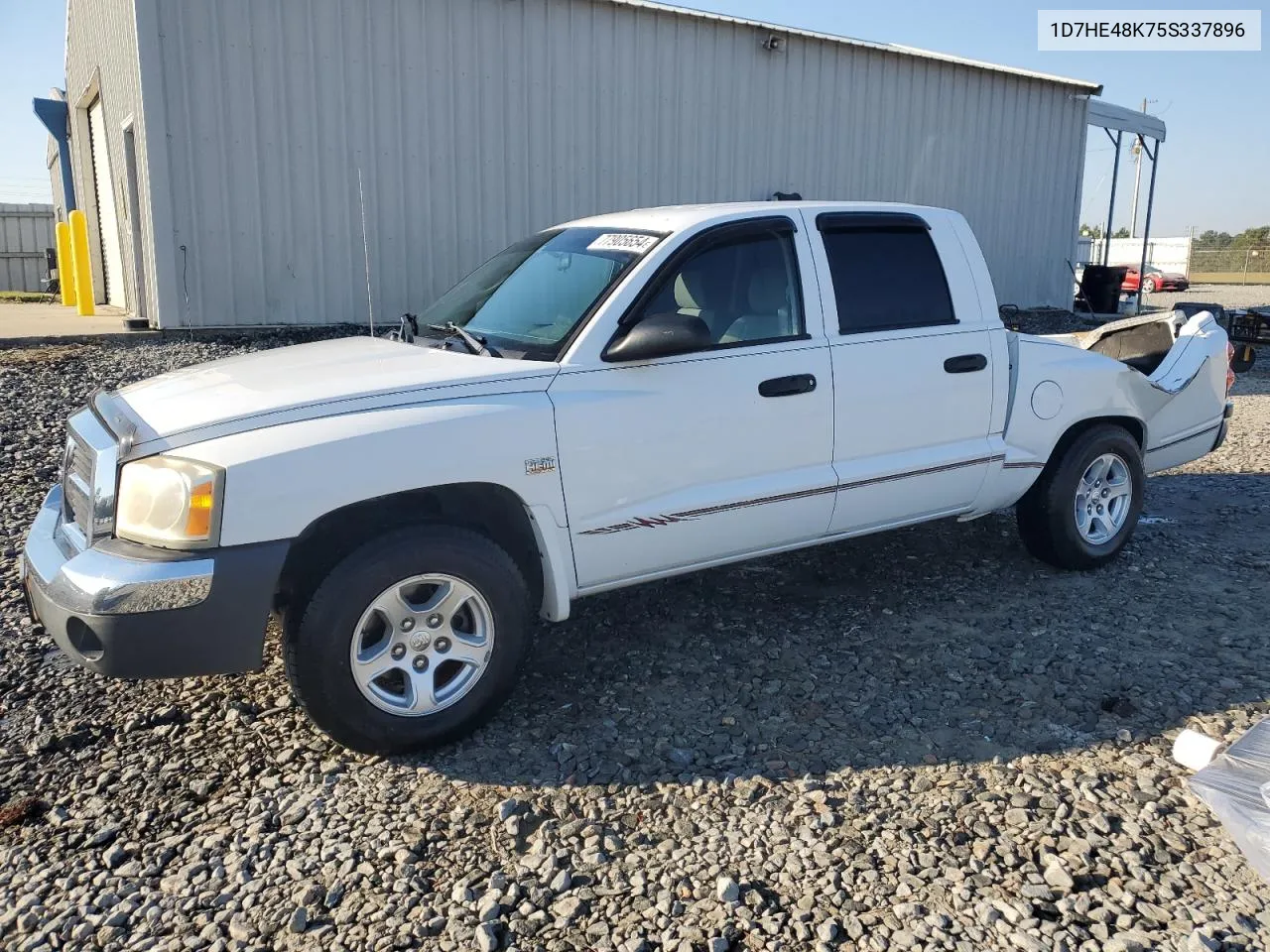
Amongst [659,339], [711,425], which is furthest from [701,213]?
[711,425]

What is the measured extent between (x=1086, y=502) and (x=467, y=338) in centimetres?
336

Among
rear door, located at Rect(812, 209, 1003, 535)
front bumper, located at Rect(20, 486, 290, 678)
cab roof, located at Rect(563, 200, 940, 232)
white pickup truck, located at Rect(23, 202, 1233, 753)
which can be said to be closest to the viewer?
front bumper, located at Rect(20, 486, 290, 678)

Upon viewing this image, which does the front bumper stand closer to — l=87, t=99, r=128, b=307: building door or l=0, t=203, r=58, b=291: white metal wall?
l=87, t=99, r=128, b=307: building door

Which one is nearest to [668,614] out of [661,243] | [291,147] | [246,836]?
[661,243]

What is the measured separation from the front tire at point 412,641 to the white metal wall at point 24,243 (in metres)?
26.6

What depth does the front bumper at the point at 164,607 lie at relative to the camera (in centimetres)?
294

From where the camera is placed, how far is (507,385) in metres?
3.51

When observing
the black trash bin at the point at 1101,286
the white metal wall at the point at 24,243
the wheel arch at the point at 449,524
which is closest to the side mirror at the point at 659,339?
the wheel arch at the point at 449,524

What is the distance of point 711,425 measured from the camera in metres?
3.86

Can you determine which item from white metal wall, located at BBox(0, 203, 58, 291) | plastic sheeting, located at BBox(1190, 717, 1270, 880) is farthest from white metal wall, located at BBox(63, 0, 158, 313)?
plastic sheeting, located at BBox(1190, 717, 1270, 880)

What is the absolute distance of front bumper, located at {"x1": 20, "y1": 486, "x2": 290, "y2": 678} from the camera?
2941 millimetres

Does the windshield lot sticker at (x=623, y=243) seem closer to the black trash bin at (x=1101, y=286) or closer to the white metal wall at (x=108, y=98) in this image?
the white metal wall at (x=108, y=98)

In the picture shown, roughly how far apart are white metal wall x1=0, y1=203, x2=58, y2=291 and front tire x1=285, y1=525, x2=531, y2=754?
2661 cm

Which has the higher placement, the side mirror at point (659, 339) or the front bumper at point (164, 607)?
the side mirror at point (659, 339)
